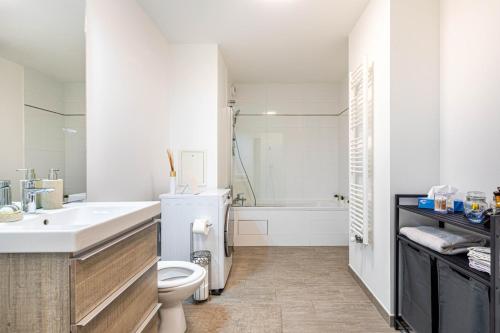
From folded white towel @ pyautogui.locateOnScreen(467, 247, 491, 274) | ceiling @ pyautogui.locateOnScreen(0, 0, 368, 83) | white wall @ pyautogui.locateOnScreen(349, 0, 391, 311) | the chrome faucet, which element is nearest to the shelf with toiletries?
folded white towel @ pyautogui.locateOnScreen(467, 247, 491, 274)

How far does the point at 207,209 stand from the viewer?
2496 millimetres

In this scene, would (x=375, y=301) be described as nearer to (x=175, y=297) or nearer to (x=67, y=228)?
(x=175, y=297)

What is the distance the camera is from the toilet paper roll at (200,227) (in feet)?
7.72

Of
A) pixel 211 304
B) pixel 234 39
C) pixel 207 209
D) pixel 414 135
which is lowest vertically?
pixel 211 304

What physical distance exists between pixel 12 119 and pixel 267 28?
2205 millimetres

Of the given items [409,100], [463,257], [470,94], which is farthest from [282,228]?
[470,94]

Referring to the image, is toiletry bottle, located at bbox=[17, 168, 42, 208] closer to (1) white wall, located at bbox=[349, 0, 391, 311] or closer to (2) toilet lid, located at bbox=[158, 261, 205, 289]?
(2) toilet lid, located at bbox=[158, 261, 205, 289]

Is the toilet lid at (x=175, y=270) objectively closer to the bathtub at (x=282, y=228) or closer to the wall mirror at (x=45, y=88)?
the wall mirror at (x=45, y=88)

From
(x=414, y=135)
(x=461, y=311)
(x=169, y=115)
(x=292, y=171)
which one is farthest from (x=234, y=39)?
(x=461, y=311)

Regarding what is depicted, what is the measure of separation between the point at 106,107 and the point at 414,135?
2.16 m

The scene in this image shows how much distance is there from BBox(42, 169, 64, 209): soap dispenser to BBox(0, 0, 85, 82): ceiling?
592 millimetres

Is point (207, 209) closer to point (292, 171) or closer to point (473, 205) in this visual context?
point (473, 205)

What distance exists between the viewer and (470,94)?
66.0 inches

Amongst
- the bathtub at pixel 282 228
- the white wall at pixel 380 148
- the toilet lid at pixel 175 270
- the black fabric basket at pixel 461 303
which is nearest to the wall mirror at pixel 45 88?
the toilet lid at pixel 175 270
